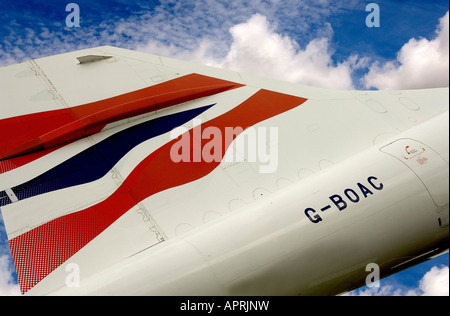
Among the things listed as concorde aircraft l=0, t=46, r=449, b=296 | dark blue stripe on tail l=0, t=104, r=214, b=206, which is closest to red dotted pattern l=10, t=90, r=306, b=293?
concorde aircraft l=0, t=46, r=449, b=296

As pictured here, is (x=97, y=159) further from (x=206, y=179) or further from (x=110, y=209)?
(x=206, y=179)

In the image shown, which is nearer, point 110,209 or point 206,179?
point 110,209

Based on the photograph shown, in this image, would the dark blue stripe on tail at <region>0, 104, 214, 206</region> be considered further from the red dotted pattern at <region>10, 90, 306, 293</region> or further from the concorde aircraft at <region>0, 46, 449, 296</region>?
the red dotted pattern at <region>10, 90, 306, 293</region>

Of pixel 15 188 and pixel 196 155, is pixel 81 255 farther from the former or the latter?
pixel 196 155

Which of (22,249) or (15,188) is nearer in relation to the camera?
(22,249)

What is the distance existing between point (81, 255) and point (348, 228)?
1900mm

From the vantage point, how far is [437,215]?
2.75m

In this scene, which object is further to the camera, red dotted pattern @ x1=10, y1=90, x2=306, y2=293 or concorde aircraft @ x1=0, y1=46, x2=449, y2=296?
red dotted pattern @ x1=10, y1=90, x2=306, y2=293

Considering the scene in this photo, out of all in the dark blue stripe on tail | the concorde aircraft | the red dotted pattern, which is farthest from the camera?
the dark blue stripe on tail

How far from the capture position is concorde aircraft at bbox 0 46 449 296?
7.40 ft

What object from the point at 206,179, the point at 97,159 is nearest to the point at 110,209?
the point at 97,159

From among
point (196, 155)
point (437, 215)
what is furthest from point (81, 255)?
point (437, 215)

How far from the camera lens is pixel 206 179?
283cm

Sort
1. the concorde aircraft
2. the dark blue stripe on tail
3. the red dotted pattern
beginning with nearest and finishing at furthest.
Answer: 1. the concorde aircraft
2. the red dotted pattern
3. the dark blue stripe on tail
